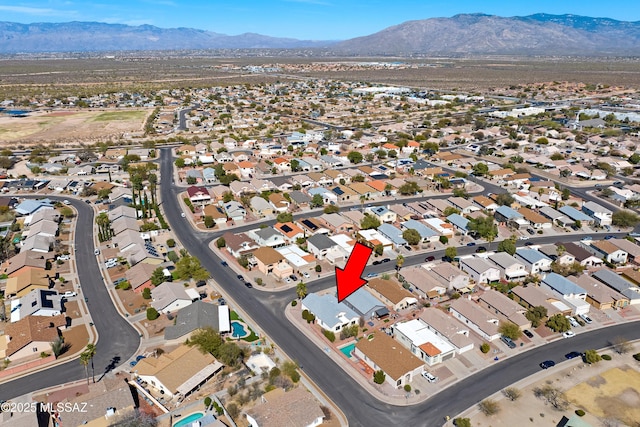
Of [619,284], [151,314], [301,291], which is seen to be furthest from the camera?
[619,284]

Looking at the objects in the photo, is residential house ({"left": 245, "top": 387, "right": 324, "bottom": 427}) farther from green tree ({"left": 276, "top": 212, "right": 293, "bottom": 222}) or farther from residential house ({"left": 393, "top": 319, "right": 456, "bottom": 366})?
green tree ({"left": 276, "top": 212, "right": 293, "bottom": 222})

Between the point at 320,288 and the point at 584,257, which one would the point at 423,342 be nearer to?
the point at 320,288

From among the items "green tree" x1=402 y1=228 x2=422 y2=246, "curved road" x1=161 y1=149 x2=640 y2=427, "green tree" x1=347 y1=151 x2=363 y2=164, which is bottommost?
"curved road" x1=161 y1=149 x2=640 y2=427

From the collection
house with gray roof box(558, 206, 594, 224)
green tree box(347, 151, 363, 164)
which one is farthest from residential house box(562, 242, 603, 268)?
green tree box(347, 151, 363, 164)

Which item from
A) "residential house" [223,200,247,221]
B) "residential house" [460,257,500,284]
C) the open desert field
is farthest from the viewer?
the open desert field

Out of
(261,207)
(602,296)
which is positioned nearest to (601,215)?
(602,296)

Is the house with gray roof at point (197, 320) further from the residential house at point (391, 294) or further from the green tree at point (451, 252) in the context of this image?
the green tree at point (451, 252)

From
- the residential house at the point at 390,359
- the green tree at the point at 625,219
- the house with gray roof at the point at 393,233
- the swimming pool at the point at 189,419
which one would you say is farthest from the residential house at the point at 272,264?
the green tree at the point at 625,219
